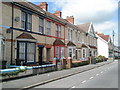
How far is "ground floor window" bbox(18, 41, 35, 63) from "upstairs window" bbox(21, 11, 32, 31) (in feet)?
5.67

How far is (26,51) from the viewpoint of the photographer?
14914 mm

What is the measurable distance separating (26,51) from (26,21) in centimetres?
325

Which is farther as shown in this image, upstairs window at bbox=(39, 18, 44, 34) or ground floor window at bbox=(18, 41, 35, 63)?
upstairs window at bbox=(39, 18, 44, 34)

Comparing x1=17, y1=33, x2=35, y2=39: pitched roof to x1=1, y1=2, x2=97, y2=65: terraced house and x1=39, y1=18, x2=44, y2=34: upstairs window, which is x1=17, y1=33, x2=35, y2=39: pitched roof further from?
x1=39, y1=18, x2=44, y2=34: upstairs window

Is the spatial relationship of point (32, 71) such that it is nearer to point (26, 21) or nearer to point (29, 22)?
point (26, 21)

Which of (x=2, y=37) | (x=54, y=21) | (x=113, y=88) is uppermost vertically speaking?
(x=54, y=21)

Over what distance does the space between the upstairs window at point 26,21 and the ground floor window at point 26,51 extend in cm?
173

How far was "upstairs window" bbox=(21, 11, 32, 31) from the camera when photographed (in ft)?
49.7

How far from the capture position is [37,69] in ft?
40.2

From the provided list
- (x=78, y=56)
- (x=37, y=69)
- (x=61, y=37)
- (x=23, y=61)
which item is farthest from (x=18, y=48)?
(x=78, y=56)

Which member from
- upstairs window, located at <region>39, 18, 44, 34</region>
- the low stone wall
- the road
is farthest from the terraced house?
the road

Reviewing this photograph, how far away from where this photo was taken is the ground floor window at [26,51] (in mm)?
14383

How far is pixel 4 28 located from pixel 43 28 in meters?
6.17

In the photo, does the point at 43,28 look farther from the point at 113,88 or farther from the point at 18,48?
the point at 113,88
